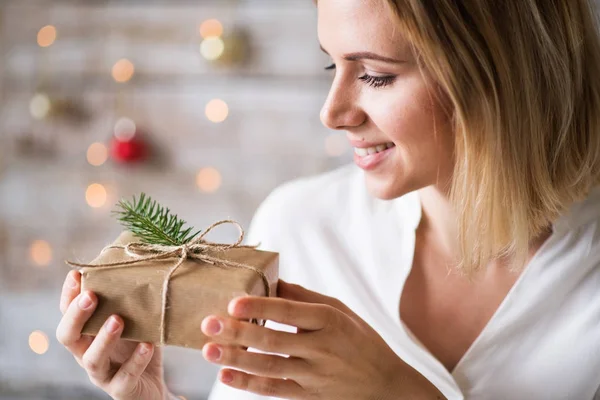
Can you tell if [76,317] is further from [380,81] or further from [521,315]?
[521,315]

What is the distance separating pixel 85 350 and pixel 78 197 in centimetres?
161

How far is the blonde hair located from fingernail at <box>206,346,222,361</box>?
0.55 m

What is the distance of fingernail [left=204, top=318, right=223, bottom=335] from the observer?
794 millimetres

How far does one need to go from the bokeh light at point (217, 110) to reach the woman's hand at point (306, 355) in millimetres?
1391

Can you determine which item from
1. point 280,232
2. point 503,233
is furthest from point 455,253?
point 280,232

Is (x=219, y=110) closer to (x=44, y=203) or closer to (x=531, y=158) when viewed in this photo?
(x=44, y=203)

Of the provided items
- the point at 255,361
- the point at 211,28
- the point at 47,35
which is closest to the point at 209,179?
the point at 211,28

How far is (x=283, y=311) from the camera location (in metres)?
0.83

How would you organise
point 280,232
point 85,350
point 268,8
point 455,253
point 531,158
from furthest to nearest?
point 268,8, point 280,232, point 455,253, point 531,158, point 85,350

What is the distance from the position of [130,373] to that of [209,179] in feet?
4.68

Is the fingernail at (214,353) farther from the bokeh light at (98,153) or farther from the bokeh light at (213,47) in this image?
the bokeh light at (98,153)

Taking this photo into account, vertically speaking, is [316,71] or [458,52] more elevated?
[316,71]

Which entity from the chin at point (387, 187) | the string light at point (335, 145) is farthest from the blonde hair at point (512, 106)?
the string light at point (335, 145)

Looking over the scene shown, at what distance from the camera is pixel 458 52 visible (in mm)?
1081
